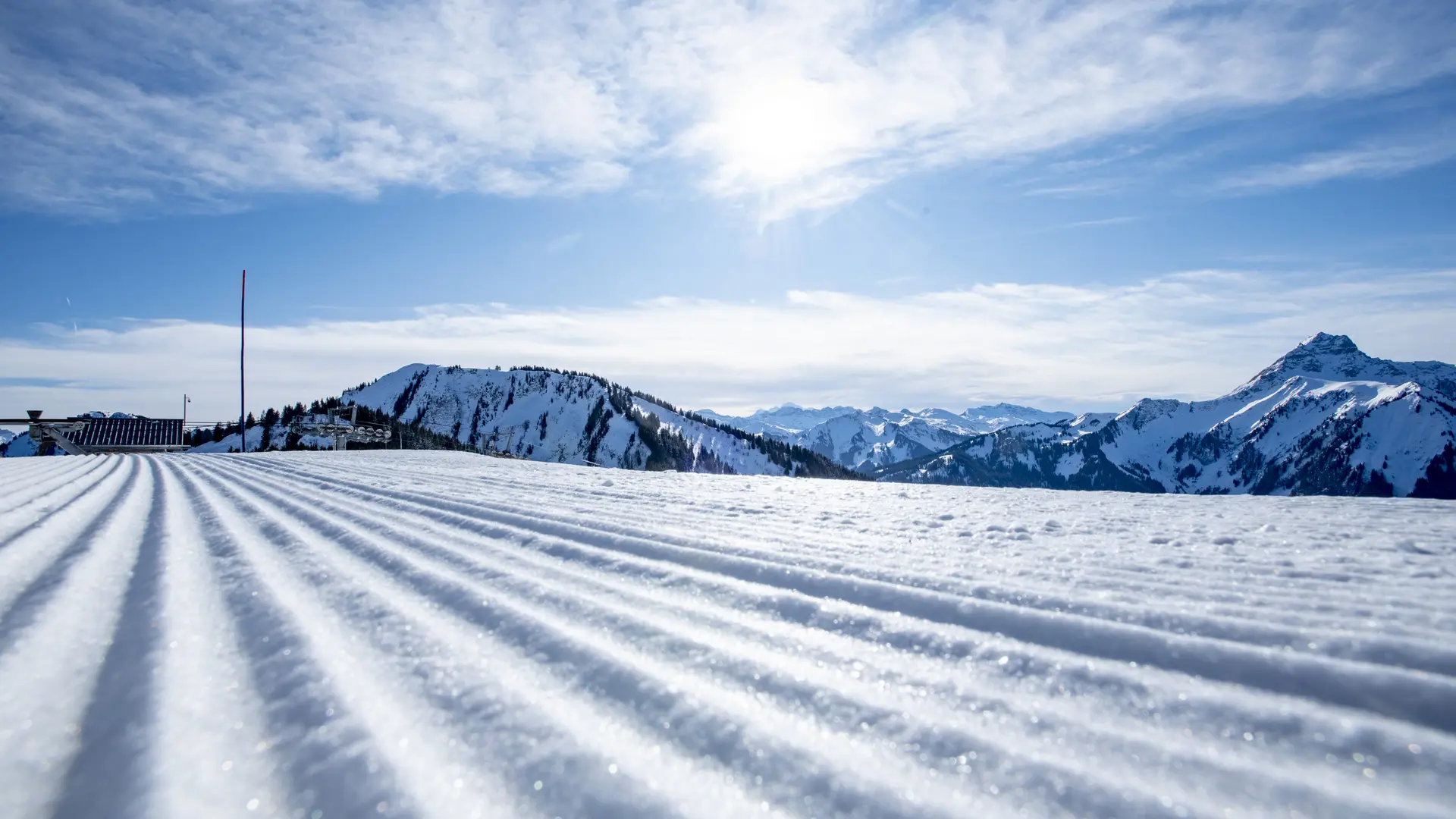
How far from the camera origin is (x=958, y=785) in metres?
1.56

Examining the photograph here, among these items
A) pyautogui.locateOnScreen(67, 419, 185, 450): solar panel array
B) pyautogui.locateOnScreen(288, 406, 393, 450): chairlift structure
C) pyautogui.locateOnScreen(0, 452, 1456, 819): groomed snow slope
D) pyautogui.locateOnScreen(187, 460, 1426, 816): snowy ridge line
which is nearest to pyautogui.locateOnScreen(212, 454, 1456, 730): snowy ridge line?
pyautogui.locateOnScreen(0, 452, 1456, 819): groomed snow slope

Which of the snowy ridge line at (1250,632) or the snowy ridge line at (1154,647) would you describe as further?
the snowy ridge line at (1250,632)

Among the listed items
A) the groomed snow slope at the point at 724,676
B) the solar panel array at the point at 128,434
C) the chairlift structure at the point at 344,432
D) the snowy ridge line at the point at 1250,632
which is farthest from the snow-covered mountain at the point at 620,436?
the snowy ridge line at the point at 1250,632

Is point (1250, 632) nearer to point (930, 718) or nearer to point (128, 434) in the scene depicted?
point (930, 718)

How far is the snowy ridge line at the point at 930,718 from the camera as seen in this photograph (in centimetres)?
155

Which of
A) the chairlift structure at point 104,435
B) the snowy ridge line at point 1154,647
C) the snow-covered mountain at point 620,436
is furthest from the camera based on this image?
the snow-covered mountain at point 620,436

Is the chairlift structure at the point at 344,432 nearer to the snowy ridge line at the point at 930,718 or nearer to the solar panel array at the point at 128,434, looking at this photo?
the solar panel array at the point at 128,434

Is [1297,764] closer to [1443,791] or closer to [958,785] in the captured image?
[1443,791]

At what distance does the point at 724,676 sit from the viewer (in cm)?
223

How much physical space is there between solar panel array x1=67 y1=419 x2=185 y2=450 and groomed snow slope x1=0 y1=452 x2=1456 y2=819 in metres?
39.6

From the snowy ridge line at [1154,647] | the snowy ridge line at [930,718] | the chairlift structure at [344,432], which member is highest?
the chairlift structure at [344,432]

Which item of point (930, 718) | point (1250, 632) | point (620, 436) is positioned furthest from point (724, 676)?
point (620, 436)

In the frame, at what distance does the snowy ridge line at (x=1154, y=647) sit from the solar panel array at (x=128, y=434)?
4265 cm

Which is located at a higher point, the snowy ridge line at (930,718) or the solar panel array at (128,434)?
the solar panel array at (128,434)
